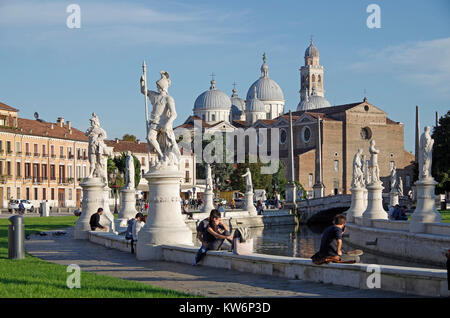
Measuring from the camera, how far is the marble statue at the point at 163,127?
587 inches

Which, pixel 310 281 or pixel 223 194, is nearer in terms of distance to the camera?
pixel 310 281

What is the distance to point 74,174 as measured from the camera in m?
73.4

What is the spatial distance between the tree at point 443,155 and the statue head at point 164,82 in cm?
3930

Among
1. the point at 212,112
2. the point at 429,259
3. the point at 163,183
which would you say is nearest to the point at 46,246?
the point at 163,183

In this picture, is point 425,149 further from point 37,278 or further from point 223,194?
point 223,194

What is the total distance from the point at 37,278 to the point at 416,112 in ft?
171

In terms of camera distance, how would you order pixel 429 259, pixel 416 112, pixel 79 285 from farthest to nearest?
pixel 416 112, pixel 429 259, pixel 79 285

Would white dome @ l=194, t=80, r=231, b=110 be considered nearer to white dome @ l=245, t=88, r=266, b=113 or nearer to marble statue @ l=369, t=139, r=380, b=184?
white dome @ l=245, t=88, r=266, b=113

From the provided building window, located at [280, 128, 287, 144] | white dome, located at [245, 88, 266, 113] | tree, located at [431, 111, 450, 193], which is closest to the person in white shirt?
tree, located at [431, 111, 450, 193]

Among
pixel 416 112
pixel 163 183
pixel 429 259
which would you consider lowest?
pixel 429 259

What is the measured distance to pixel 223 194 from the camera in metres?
77.5

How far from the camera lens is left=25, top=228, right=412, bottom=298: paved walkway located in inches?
370
